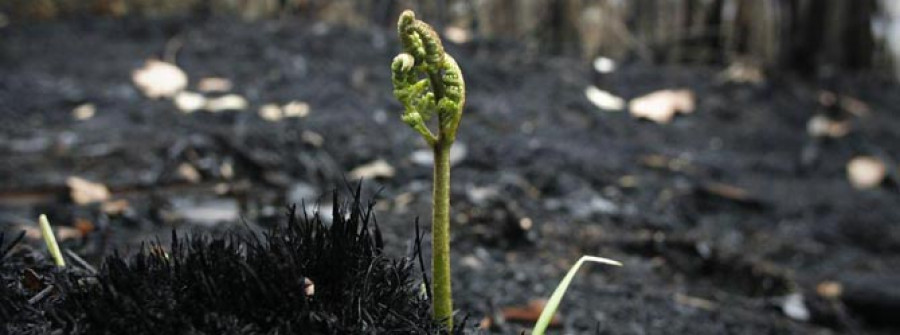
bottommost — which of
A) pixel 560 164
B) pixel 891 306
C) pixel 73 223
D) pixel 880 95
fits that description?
Result: pixel 891 306

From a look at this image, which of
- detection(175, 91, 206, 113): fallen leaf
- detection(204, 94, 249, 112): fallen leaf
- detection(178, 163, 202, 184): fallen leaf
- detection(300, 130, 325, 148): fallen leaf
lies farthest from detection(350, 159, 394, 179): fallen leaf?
detection(175, 91, 206, 113): fallen leaf

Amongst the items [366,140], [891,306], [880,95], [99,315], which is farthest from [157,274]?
[880,95]

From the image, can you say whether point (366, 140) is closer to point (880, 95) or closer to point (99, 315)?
point (99, 315)

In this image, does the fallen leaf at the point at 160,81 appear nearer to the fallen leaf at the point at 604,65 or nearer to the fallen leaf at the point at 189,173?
the fallen leaf at the point at 189,173

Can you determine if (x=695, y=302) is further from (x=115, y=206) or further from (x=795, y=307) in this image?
(x=115, y=206)

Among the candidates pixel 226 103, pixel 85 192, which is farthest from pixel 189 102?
pixel 85 192
